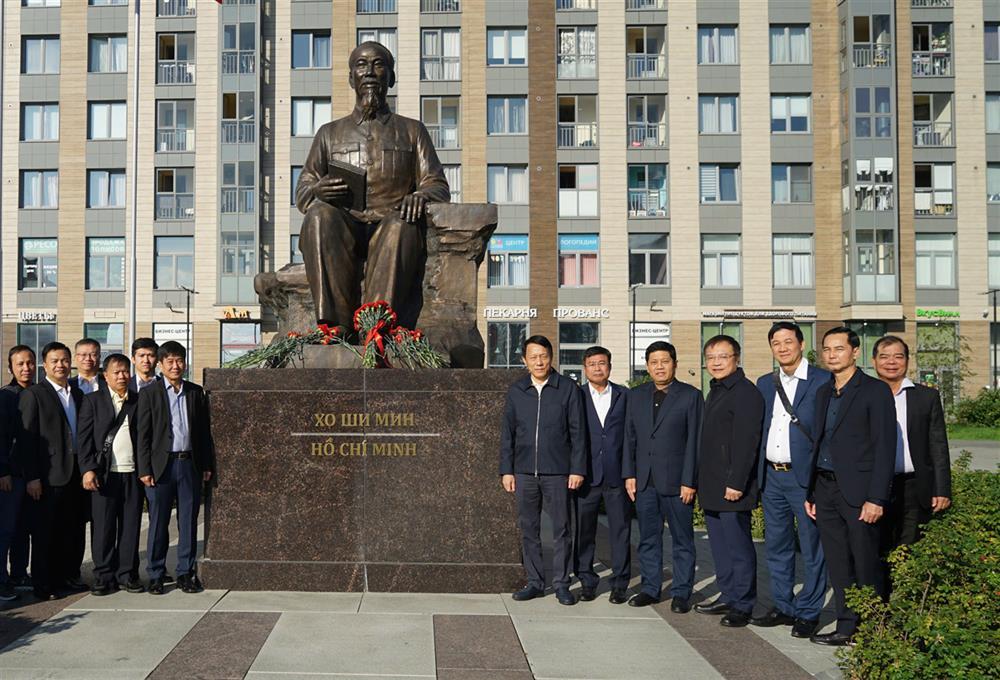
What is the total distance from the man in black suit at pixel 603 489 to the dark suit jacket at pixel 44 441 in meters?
3.83

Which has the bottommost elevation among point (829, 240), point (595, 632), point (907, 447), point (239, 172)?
point (595, 632)

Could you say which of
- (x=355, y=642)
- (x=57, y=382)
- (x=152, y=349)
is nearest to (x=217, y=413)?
(x=152, y=349)

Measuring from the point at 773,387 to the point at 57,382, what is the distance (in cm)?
536

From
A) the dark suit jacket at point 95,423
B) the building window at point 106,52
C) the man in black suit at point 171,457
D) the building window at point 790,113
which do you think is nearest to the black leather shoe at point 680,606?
the man in black suit at point 171,457

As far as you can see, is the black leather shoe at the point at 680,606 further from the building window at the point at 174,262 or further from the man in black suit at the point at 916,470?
the building window at the point at 174,262

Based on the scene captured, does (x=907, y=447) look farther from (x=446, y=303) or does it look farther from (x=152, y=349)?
(x=152, y=349)

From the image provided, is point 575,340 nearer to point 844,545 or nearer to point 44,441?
point 44,441

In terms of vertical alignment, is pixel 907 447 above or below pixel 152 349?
below

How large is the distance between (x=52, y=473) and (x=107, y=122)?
35.1m

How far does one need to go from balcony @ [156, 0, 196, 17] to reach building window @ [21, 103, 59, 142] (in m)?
5.88

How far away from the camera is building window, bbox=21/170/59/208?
38.0 meters

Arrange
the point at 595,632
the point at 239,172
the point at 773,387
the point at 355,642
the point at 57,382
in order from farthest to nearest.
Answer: the point at 239,172, the point at 57,382, the point at 773,387, the point at 595,632, the point at 355,642

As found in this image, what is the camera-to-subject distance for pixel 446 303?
8.44 m

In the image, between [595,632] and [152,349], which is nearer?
[595,632]
